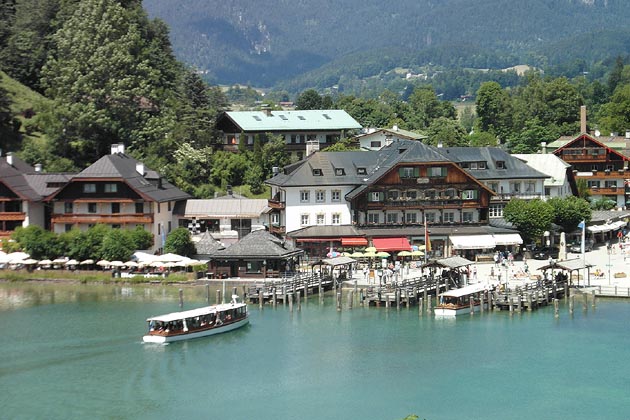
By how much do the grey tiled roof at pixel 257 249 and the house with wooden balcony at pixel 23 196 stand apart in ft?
53.5

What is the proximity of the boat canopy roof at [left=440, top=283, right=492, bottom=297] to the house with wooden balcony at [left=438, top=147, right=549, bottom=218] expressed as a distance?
23.3 metres

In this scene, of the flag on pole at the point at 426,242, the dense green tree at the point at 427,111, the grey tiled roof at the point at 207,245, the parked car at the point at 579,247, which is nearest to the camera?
the flag on pole at the point at 426,242

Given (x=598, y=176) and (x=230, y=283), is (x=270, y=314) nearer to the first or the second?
(x=230, y=283)

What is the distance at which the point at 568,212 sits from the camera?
308 ft

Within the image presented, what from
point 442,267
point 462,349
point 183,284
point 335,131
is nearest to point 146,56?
point 335,131

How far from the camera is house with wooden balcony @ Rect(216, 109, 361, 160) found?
11931 centimetres

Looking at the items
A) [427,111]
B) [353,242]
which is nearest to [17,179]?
[353,242]

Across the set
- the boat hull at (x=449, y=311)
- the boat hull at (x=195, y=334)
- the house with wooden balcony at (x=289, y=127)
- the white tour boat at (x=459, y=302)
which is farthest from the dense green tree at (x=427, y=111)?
the boat hull at (x=195, y=334)

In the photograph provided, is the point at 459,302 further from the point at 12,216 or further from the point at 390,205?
the point at 12,216

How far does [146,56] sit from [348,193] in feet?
121

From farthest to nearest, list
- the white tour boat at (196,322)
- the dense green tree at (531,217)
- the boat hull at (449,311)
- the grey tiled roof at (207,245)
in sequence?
the dense green tree at (531,217)
the grey tiled roof at (207,245)
the boat hull at (449,311)
the white tour boat at (196,322)

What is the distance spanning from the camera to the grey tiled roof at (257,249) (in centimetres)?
8281

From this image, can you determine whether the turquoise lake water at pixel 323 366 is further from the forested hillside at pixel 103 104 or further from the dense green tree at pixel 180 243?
the forested hillside at pixel 103 104

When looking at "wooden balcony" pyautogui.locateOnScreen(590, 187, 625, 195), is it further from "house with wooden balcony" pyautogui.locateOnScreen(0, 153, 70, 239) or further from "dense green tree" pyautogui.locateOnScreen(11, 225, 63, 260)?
"dense green tree" pyautogui.locateOnScreen(11, 225, 63, 260)
